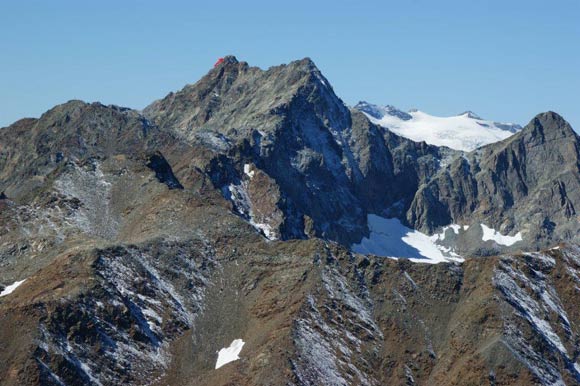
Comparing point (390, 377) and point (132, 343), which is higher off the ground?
point (132, 343)

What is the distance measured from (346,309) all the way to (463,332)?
689 inches

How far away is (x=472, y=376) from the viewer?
18088cm

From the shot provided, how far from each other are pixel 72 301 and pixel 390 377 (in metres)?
45.4

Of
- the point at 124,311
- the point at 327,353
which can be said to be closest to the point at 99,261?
the point at 124,311

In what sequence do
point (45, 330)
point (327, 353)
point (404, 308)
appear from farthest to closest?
point (404, 308) < point (327, 353) < point (45, 330)

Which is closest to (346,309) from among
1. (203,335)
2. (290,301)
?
(290,301)

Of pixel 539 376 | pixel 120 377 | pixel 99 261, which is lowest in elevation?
pixel 539 376

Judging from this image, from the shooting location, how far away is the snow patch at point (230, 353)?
185375mm

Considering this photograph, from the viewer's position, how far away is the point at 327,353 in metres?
185

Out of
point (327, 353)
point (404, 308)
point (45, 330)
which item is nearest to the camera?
point (45, 330)

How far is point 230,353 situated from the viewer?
7387 inches

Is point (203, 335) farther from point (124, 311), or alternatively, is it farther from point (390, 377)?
point (390, 377)

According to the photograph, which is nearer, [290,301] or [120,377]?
[120,377]

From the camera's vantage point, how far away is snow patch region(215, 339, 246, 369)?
608 feet
